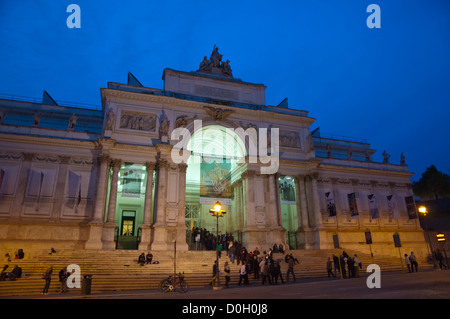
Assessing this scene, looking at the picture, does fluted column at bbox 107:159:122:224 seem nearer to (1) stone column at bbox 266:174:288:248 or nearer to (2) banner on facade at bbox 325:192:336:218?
(1) stone column at bbox 266:174:288:248

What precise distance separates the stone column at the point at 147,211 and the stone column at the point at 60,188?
625 centimetres

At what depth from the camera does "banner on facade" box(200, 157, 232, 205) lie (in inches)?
982

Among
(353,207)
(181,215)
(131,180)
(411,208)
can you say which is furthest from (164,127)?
(411,208)

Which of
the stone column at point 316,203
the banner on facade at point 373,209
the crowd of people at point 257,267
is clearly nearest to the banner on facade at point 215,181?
the crowd of people at point 257,267

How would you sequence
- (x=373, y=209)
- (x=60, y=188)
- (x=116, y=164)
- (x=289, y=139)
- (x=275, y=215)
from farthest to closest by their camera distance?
1. (x=289, y=139)
2. (x=373, y=209)
3. (x=275, y=215)
4. (x=116, y=164)
5. (x=60, y=188)

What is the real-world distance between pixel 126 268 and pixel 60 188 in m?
10.3

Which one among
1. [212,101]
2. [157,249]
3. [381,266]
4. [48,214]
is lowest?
[381,266]

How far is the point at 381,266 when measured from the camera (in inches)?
853

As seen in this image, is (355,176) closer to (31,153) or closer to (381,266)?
(381,266)

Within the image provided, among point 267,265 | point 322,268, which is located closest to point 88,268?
point 267,265

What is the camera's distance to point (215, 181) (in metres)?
25.3

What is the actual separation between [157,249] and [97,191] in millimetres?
6423

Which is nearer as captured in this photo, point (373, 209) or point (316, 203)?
point (316, 203)

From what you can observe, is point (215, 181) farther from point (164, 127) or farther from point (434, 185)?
point (434, 185)
